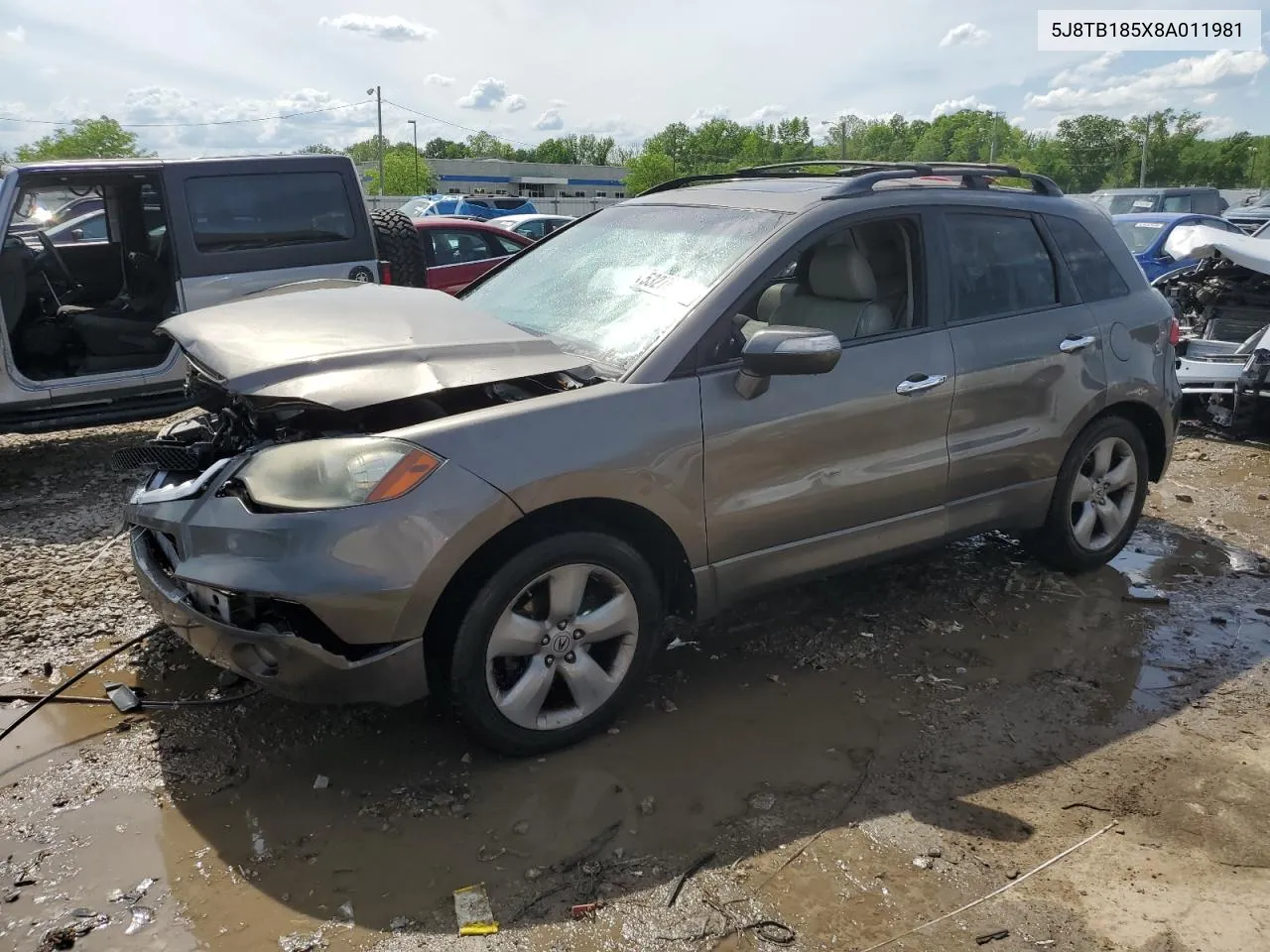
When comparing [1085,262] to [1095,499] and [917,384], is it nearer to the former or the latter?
[1095,499]

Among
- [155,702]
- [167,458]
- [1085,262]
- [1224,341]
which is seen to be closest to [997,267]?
[1085,262]

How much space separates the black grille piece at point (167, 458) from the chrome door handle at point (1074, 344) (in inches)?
139

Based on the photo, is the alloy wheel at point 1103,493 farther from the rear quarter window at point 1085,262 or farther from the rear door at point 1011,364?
the rear quarter window at point 1085,262

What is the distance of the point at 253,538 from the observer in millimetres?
2838

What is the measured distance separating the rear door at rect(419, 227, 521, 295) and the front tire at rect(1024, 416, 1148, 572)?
6.45 meters

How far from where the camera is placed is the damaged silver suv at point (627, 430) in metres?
2.88

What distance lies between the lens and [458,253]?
33.3 feet

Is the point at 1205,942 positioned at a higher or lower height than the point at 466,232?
lower

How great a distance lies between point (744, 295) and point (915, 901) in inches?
79.1

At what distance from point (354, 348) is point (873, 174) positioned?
2278 millimetres

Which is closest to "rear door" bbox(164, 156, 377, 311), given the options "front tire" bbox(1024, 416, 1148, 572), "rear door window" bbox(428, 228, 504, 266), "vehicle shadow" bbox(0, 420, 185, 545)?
"vehicle shadow" bbox(0, 420, 185, 545)

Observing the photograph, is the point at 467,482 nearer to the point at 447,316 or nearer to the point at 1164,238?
the point at 447,316

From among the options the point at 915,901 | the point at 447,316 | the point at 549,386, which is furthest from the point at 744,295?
the point at 915,901

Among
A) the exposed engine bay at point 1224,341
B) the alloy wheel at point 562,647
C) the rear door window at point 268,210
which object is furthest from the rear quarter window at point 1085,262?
the rear door window at point 268,210
